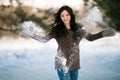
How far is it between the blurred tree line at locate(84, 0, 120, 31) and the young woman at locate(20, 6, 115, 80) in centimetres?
18

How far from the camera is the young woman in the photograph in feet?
9.75

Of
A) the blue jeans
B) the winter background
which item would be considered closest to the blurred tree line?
the winter background

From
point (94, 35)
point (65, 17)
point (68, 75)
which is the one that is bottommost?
point (68, 75)

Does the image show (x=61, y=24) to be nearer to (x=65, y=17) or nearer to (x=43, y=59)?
(x=65, y=17)

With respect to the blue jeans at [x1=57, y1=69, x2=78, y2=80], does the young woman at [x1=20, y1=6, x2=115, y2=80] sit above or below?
above

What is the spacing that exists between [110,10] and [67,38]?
14.3 inches

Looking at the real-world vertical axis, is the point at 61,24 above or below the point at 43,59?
above

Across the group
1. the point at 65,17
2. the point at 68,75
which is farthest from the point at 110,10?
the point at 68,75

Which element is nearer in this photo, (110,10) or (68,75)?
(68,75)

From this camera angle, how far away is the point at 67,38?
9.76 feet

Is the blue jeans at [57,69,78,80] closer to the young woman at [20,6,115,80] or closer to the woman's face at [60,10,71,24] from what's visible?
the young woman at [20,6,115,80]

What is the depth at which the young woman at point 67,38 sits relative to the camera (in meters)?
2.97

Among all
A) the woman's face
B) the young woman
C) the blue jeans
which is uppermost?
the woman's face

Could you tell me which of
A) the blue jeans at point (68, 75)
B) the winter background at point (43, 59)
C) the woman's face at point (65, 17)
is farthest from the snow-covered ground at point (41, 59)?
the woman's face at point (65, 17)
